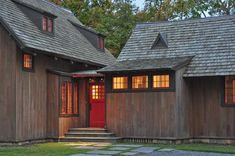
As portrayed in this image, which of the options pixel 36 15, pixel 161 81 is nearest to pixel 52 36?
pixel 36 15

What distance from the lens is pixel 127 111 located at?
20.5m

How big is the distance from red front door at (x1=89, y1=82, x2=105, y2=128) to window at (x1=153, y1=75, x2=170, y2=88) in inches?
149

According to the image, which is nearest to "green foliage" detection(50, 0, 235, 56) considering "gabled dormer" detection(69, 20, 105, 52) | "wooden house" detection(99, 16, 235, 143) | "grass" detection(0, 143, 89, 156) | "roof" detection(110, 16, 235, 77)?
"gabled dormer" detection(69, 20, 105, 52)

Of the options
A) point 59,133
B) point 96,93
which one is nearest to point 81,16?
point 96,93

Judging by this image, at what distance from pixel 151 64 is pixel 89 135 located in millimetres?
4052

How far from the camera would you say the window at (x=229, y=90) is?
A: 19641 millimetres

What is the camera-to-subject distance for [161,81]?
65.1 feet

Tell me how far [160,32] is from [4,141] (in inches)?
352

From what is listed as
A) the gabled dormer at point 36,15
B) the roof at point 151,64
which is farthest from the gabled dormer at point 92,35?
the roof at point 151,64

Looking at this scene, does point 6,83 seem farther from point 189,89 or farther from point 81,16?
point 81,16

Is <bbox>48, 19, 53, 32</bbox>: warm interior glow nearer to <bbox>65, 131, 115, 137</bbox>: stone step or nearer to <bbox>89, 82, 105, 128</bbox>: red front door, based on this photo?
<bbox>89, 82, 105, 128</bbox>: red front door

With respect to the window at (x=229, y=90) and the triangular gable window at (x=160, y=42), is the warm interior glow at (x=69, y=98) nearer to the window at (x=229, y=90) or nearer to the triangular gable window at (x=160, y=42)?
the triangular gable window at (x=160, y=42)

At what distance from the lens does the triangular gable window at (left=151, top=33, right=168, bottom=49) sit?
2216 centimetres

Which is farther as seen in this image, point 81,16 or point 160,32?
point 81,16
